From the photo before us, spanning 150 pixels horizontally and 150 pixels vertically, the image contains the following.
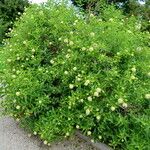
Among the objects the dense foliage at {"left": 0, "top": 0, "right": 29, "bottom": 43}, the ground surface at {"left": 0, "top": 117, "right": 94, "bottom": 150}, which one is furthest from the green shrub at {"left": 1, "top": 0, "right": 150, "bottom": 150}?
the dense foliage at {"left": 0, "top": 0, "right": 29, "bottom": 43}

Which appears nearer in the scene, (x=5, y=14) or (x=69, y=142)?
(x=69, y=142)

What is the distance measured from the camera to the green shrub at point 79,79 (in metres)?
4.46

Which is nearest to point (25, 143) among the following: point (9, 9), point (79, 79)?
point (79, 79)

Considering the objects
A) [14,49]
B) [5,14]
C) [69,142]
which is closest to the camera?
[69,142]

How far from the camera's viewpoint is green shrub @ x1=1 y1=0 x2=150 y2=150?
14.6 feet

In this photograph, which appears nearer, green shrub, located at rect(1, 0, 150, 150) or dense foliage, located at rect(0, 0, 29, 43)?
green shrub, located at rect(1, 0, 150, 150)

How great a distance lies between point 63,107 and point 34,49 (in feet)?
2.92

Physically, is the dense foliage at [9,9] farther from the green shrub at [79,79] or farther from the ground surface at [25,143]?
the ground surface at [25,143]

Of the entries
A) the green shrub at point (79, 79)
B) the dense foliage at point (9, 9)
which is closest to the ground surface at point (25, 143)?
the green shrub at point (79, 79)

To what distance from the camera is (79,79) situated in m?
4.64

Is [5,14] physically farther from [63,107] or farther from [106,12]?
[63,107]

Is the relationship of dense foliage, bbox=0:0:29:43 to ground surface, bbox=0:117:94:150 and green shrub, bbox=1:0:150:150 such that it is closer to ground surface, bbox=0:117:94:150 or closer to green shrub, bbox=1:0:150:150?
green shrub, bbox=1:0:150:150

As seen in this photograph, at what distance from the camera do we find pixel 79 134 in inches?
199

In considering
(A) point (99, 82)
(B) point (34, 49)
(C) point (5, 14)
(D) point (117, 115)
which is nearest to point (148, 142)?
(D) point (117, 115)
